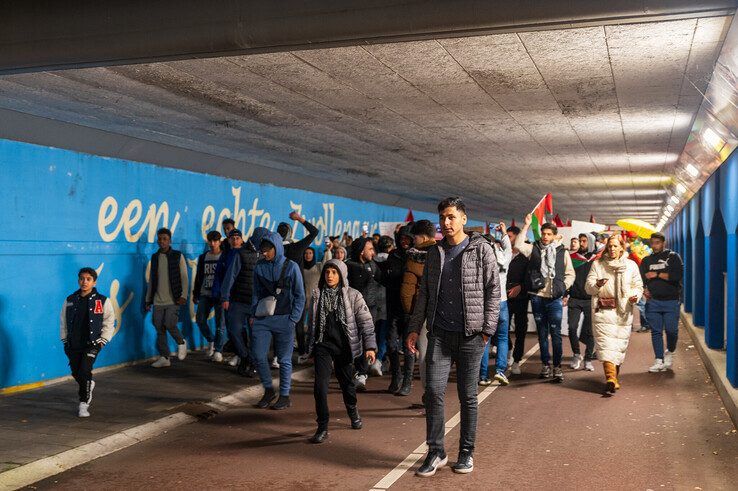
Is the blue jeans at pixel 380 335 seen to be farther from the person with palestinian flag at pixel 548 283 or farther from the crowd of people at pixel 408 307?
the person with palestinian flag at pixel 548 283

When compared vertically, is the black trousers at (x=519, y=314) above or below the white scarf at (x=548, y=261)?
below

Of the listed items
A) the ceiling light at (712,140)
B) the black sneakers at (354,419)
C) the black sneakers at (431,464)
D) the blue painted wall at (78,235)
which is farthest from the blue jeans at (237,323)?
the ceiling light at (712,140)

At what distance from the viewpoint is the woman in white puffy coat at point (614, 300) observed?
1112cm

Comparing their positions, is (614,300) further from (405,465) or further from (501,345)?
(405,465)

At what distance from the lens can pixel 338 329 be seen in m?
8.31

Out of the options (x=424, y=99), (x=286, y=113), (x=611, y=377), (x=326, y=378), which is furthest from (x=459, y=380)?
(x=286, y=113)

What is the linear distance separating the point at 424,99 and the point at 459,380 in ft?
17.4

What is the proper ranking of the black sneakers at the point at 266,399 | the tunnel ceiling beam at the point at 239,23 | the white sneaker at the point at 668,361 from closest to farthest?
the tunnel ceiling beam at the point at 239,23 → the black sneakers at the point at 266,399 → the white sneaker at the point at 668,361

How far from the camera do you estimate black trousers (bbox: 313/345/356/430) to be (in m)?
8.09

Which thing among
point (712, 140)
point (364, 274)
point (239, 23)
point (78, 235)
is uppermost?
point (239, 23)

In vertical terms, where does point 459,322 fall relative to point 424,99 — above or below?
below

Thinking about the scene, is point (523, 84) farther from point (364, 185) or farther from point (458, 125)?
point (364, 185)

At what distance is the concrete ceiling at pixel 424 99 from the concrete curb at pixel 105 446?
12.8ft

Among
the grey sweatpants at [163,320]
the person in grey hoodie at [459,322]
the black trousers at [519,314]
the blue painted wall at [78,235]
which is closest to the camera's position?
the person in grey hoodie at [459,322]
